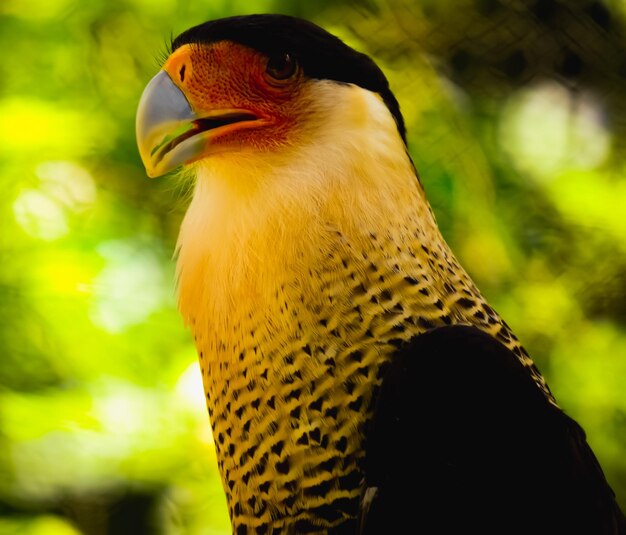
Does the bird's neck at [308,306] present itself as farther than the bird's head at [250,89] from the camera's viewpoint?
No

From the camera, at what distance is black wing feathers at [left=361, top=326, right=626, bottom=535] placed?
3.05ft

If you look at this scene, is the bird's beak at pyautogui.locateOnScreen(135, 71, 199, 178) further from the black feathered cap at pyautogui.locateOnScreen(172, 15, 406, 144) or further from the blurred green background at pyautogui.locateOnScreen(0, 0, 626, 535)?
the blurred green background at pyautogui.locateOnScreen(0, 0, 626, 535)

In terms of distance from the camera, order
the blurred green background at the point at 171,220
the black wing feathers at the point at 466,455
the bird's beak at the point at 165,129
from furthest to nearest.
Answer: the blurred green background at the point at 171,220 → the bird's beak at the point at 165,129 → the black wing feathers at the point at 466,455

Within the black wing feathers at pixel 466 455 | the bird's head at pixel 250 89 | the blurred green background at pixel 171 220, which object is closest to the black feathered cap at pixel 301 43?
the bird's head at pixel 250 89

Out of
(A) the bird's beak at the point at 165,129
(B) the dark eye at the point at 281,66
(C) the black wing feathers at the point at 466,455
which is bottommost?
(C) the black wing feathers at the point at 466,455

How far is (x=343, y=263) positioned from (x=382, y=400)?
177 millimetres

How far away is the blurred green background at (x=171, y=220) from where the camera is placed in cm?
197

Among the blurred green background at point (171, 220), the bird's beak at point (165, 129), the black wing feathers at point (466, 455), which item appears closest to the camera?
the black wing feathers at point (466, 455)

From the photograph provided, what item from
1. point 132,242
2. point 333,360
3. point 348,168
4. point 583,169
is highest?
point 132,242

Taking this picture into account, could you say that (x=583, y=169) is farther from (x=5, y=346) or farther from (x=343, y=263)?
(x=5, y=346)

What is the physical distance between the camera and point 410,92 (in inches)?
78.2

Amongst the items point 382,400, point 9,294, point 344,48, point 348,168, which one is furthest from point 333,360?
point 9,294

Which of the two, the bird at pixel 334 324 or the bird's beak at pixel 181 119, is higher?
the bird's beak at pixel 181 119

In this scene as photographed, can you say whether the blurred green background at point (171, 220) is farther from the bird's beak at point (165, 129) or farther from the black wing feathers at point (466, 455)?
the black wing feathers at point (466, 455)
